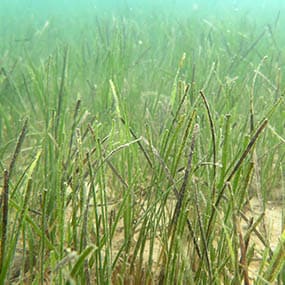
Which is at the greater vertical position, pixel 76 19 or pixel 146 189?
pixel 76 19

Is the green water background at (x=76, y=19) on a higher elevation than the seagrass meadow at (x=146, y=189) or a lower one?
higher

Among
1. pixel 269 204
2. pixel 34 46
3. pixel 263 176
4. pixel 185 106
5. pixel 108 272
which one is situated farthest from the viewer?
pixel 34 46

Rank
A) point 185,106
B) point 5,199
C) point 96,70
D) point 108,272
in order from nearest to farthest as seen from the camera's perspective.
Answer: point 5,199 → point 108,272 → point 185,106 → point 96,70

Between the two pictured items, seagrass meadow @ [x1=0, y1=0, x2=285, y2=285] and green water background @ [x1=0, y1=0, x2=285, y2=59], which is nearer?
seagrass meadow @ [x1=0, y1=0, x2=285, y2=285]

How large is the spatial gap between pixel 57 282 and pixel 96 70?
2663mm

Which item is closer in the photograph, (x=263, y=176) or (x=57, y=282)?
(x=57, y=282)

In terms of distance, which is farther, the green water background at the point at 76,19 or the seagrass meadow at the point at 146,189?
the green water background at the point at 76,19

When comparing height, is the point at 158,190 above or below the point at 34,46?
below

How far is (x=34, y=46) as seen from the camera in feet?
18.0

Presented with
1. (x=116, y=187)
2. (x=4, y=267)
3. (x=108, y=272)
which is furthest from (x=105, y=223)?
(x=116, y=187)

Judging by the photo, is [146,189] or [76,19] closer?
[146,189]

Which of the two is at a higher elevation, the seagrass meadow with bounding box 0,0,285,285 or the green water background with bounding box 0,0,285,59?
the green water background with bounding box 0,0,285,59

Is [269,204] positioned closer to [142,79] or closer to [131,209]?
[131,209]

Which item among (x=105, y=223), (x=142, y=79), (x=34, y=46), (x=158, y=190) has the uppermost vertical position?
(x=34, y=46)
